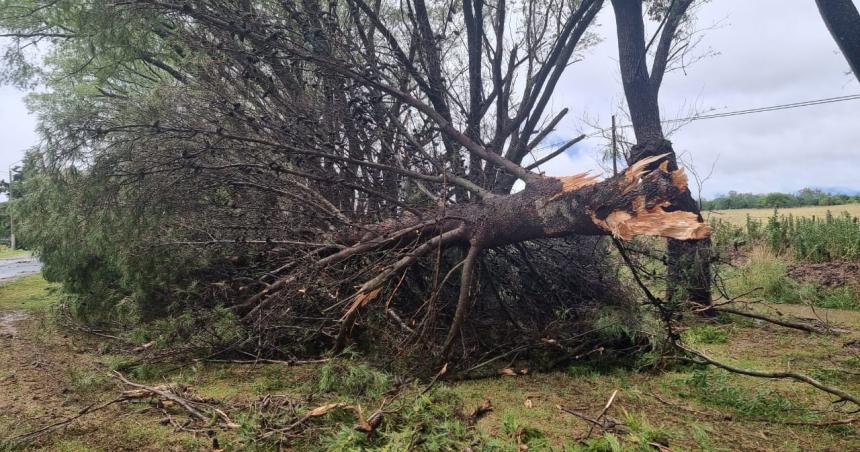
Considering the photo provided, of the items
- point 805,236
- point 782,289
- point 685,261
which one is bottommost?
point 782,289

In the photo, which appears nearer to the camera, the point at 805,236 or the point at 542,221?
the point at 542,221

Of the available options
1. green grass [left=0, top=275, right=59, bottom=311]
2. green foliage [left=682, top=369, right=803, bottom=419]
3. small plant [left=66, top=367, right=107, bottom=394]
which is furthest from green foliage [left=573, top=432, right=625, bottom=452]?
green grass [left=0, top=275, right=59, bottom=311]

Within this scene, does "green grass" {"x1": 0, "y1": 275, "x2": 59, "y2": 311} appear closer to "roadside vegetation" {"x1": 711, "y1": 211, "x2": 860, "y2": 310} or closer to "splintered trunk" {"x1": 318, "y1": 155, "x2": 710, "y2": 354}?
"splintered trunk" {"x1": 318, "y1": 155, "x2": 710, "y2": 354}

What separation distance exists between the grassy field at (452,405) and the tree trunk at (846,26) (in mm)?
2484

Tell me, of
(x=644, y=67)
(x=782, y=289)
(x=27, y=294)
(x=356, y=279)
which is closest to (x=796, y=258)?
(x=782, y=289)

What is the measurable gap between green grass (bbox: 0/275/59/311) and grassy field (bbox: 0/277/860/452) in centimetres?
384

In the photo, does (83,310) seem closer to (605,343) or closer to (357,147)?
(357,147)

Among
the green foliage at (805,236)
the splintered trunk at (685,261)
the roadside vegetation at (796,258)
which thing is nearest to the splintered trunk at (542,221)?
the splintered trunk at (685,261)

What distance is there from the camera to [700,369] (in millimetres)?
3576

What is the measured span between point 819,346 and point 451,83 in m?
4.39

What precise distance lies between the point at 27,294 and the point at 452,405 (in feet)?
31.5

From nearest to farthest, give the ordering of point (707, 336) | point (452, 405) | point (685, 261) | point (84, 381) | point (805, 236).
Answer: point (452, 405), point (84, 381), point (707, 336), point (685, 261), point (805, 236)

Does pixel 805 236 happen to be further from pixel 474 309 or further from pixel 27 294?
pixel 27 294

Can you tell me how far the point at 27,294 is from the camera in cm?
920
